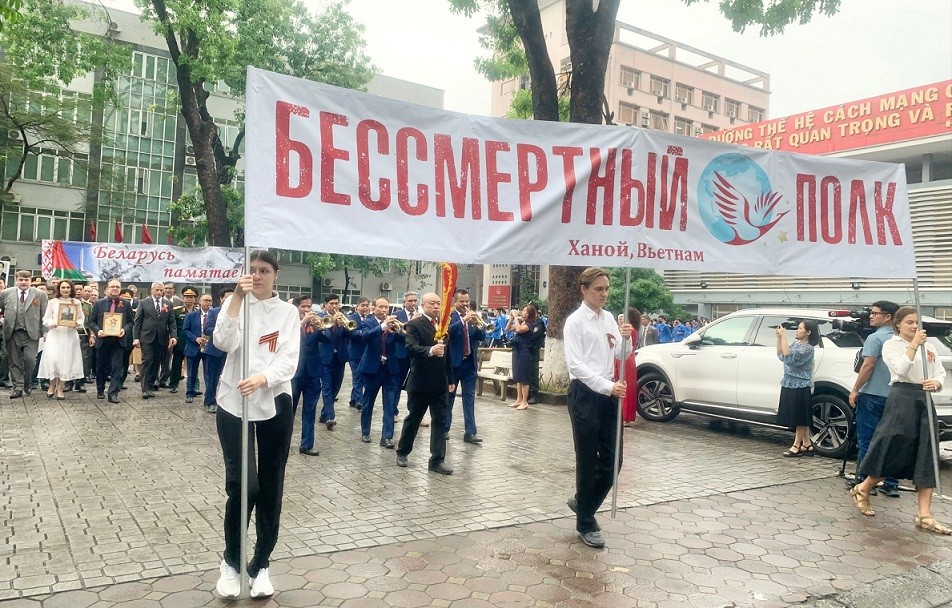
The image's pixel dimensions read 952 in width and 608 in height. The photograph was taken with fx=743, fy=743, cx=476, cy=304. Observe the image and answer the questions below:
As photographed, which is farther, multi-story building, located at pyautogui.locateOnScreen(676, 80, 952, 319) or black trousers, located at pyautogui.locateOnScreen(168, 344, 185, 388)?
multi-story building, located at pyautogui.locateOnScreen(676, 80, 952, 319)

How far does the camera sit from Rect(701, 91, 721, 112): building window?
194 feet

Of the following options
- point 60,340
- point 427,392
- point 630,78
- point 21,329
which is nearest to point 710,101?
point 630,78

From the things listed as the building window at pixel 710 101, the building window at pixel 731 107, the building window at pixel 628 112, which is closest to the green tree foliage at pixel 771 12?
the building window at pixel 628 112

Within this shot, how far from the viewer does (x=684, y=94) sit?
57.6 m

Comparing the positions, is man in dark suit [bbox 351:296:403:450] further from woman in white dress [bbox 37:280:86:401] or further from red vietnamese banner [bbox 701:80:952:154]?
red vietnamese banner [bbox 701:80:952:154]

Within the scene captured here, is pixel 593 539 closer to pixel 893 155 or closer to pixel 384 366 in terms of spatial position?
→ pixel 384 366

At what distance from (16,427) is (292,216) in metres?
6.98

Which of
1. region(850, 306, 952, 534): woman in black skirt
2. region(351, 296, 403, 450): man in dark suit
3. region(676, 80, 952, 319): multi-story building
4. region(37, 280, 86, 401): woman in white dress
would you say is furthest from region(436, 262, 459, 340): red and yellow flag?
region(676, 80, 952, 319): multi-story building

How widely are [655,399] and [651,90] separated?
4753 centimetres

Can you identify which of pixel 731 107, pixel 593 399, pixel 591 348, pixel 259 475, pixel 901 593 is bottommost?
pixel 901 593

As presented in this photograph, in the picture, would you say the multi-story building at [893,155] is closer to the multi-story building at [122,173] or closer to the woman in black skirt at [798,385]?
the woman in black skirt at [798,385]

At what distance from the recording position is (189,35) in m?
17.1

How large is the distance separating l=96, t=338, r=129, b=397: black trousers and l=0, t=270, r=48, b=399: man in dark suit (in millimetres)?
968

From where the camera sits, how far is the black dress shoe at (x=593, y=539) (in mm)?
5203
